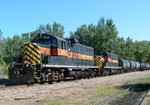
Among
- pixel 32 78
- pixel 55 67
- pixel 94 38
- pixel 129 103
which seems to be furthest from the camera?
pixel 94 38

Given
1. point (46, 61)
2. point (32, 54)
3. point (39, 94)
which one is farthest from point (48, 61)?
point (39, 94)

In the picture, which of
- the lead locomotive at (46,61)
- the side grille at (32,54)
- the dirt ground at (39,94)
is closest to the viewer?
the dirt ground at (39,94)

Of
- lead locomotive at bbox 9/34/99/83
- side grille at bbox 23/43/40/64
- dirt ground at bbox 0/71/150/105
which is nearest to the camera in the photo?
dirt ground at bbox 0/71/150/105

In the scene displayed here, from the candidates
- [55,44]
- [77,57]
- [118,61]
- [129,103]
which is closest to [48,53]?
[55,44]

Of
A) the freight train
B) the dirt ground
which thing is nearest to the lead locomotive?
the freight train

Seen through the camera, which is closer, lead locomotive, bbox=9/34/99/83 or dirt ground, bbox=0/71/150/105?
dirt ground, bbox=0/71/150/105

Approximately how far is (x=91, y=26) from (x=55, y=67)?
4140 cm

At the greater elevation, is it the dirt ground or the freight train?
the freight train

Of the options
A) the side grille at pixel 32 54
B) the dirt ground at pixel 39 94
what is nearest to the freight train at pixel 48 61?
the side grille at pixel 32 54

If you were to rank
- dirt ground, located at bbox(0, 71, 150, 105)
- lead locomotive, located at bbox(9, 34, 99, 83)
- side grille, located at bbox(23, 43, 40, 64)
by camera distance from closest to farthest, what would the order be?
1. dirt ground, located at bbox(0, 71, 150, 105)
2. lead locomotive, located at bbox(9, 34, 99, 83)
3. side grille, located at bbox(23, 43, 40, 64)

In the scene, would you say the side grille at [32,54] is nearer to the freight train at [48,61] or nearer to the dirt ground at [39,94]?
the freight train at [48,61]

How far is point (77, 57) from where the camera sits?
673 inches

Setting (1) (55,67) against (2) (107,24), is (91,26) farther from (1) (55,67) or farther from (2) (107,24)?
(1) (55,67)

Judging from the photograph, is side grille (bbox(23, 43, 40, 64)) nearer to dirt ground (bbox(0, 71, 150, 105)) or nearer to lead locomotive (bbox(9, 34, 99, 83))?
lead locomotive (bbox(9, 34, 99, 83))
